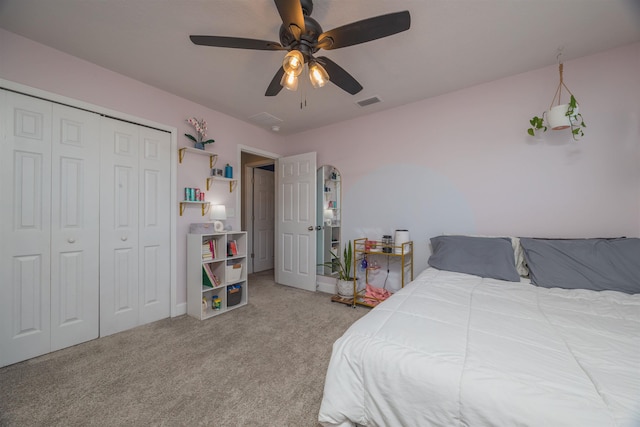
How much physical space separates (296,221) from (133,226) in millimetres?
2038

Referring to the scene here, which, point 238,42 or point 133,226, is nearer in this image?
point 238,42

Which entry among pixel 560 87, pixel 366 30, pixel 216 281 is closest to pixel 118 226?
pixel 216 281

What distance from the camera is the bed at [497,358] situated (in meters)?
0.73

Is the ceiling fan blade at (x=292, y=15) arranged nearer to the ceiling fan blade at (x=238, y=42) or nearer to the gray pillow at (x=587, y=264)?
the ceiling fan blade at (x=238, y=42)

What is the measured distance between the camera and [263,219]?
5109 mm

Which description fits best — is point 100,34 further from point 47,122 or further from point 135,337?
point 135,337

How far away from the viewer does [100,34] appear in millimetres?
1879

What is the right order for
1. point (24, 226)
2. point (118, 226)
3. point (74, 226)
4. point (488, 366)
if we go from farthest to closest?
point (118, 226) < point (74, 226) < point (24, 226) < point (488, 366)

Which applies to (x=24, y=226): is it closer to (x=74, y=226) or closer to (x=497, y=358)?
(x=74, y=226)

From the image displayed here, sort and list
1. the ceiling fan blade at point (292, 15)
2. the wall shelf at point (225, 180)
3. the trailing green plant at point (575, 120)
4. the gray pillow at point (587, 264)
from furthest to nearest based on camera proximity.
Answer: the wall shelf at point (225, 180), the trailing green plant at point (575, 120), the gray pillow at point (587, 264), the ceiling fan blade at point (292, 15)

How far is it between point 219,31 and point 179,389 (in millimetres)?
2562

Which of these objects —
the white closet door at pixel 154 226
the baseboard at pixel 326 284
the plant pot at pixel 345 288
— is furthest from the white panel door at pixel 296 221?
the white closet door at pixel 154 226

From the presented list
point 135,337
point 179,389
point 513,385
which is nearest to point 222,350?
point 179,389

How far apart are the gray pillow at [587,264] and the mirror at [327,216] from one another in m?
2.26
